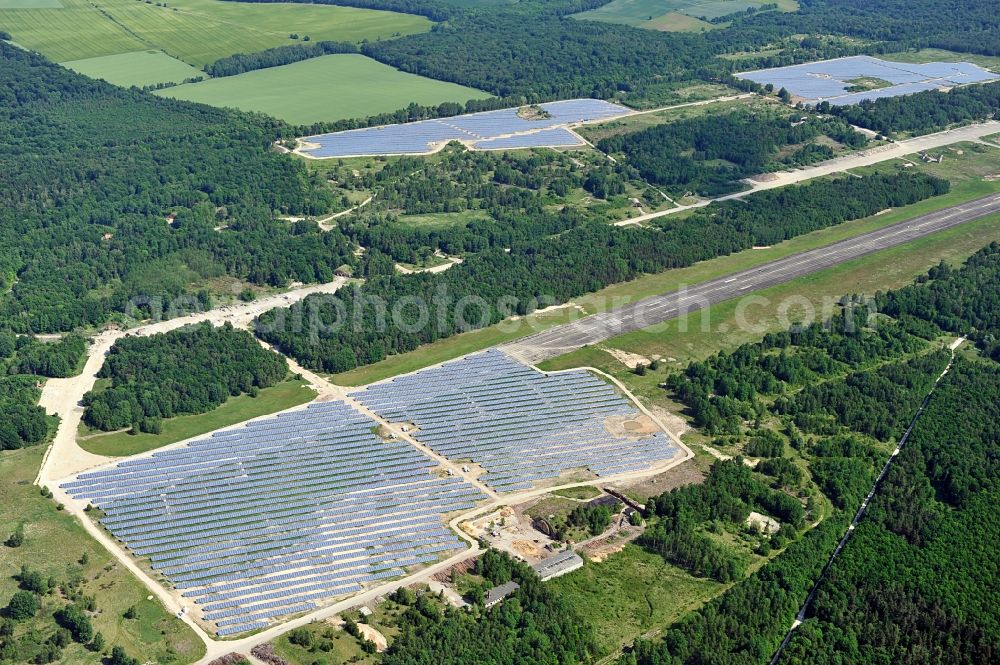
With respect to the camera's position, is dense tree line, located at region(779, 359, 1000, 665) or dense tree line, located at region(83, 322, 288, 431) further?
dense tree line, located at region(83, 322, 288, 431)

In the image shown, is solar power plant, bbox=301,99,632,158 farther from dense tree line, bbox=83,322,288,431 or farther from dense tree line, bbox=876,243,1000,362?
dense tree line, bbox=876,243,1000,362

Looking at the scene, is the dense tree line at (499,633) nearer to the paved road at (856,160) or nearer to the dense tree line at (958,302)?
the dense tree line at (958,302)

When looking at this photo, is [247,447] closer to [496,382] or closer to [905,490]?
[496,382]

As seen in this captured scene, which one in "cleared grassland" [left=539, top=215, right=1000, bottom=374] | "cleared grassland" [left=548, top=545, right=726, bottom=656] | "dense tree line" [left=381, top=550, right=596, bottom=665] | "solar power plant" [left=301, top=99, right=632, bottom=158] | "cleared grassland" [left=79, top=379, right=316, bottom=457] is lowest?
"cleared grassland" [left=548, top=545, right=726, bottom=656]

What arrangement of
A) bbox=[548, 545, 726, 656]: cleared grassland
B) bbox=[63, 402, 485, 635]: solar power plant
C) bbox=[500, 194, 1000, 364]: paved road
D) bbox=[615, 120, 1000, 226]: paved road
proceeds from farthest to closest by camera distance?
bbox=[615, 120, 1000, 226]: paved road < bbox=[500, 194, 1000, 364]: paved road < bbox=[63, 402, 485, 635]: solar power plant < bbox=[548, 545, 726, 656]: cleared grassland

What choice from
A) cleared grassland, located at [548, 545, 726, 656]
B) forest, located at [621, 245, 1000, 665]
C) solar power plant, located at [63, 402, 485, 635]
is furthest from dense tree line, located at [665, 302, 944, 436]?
solar power plant, located at [63, 402, 485, 635]

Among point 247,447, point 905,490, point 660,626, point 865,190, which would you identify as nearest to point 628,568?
point 660,626

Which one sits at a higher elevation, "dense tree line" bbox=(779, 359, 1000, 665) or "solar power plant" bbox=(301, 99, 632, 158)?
"solar power plant" bbox=(301, 99, 632, 158)
